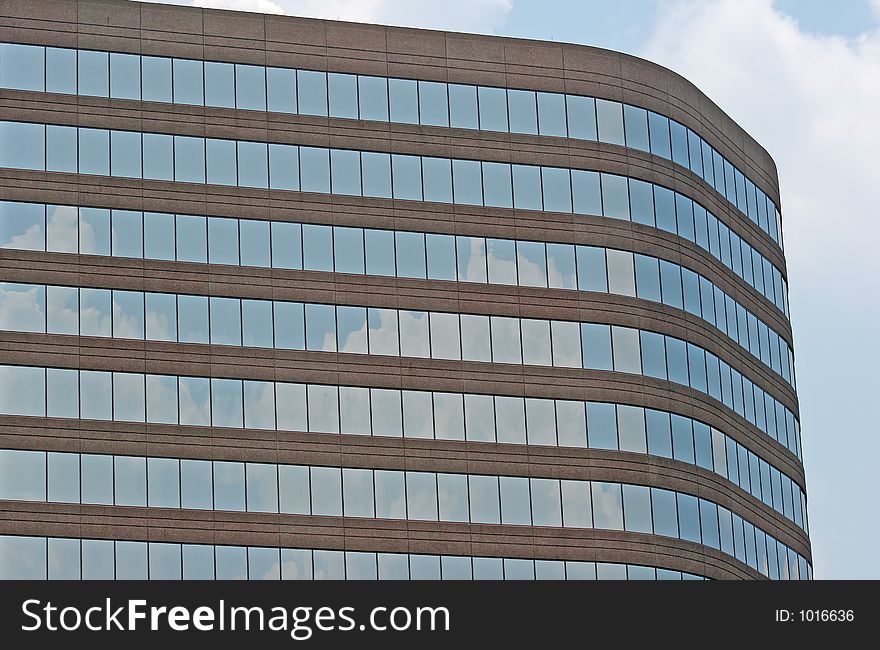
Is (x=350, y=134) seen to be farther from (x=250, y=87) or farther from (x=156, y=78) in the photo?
(x=156, y=78)

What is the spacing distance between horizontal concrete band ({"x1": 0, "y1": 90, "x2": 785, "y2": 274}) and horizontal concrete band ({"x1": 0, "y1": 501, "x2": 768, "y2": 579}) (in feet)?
48.0

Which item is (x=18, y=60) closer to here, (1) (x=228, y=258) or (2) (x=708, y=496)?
(1) (x=228, y=258)

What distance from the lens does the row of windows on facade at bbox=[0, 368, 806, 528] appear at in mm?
71125

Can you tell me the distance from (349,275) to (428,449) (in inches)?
284

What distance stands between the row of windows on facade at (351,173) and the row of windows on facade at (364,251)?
1.58m

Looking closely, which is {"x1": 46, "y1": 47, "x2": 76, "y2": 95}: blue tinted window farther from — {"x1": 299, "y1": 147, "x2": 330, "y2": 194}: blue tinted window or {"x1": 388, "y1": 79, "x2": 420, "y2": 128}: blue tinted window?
{"x1": 388, "y1": 79, "x2": 420, "y2": 128}: blue tinted window

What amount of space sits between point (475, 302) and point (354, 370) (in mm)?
5644

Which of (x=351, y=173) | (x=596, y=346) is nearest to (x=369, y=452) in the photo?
(x=596, y=346)

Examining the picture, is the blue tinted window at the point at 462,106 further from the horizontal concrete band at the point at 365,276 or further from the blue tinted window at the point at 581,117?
the horizontal concrete band at the point at 365,276

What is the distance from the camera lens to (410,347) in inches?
2955

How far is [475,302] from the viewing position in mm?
76188

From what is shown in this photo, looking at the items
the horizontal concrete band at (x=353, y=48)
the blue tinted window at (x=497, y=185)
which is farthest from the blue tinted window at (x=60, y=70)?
the blue tinted window at (x=497, y=185)
